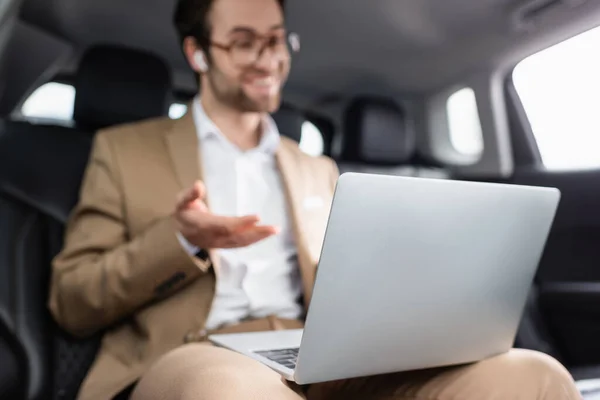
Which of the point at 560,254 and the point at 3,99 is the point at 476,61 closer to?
the point at 560,254

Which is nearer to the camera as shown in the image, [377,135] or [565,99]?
[565,99]

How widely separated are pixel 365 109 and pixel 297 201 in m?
1.00

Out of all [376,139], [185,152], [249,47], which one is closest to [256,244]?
[185,152]

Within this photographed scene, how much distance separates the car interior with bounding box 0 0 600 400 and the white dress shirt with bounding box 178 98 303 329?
0.31 meters

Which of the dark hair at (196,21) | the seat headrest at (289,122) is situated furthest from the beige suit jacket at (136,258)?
the seat headrest at (289,122)

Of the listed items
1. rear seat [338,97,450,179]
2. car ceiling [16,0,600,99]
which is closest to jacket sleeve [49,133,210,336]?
car ceiling [16,0,600,99]

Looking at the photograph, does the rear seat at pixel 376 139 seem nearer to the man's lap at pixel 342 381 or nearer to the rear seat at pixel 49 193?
the rear seat at pixel 49 193

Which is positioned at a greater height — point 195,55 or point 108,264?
point 195,55

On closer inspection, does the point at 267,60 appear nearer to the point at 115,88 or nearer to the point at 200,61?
the point at 200,61

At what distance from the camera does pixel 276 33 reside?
55.2 inches

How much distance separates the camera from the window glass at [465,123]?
2348 mm

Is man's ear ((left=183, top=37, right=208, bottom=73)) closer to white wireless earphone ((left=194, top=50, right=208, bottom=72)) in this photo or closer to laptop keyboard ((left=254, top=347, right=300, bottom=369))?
white wireless earphone ((left=194, top=50, right=208, bottom=72))

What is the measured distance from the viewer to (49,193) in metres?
1.40

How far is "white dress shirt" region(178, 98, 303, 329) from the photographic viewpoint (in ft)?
3.94
